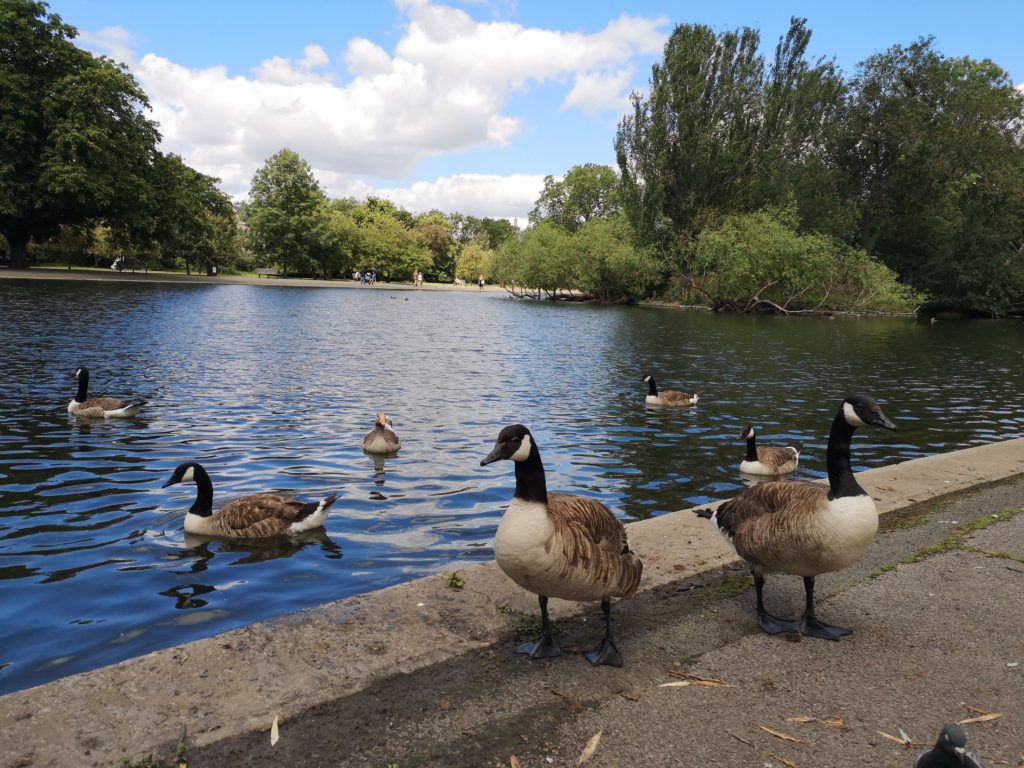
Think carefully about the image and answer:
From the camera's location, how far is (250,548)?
846cm

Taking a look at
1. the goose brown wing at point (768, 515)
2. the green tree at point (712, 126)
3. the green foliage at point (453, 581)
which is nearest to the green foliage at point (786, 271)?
the green tree at point (712, 126)

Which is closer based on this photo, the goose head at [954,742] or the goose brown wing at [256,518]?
the goose head at [954,742]

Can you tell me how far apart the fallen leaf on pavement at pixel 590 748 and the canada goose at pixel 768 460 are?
893 cm

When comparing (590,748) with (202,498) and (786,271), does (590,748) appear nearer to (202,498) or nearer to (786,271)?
(202,498)

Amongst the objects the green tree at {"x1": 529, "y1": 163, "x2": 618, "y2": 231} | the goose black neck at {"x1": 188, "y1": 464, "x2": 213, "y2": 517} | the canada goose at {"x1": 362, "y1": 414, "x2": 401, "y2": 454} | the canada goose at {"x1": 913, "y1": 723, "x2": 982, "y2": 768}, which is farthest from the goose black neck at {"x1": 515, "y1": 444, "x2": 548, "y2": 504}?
the green tree at {"x1": 529, "y1": 163, "x2": 618, "y2": 231}

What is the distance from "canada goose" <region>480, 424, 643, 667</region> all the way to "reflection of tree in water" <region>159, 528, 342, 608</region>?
4245mm

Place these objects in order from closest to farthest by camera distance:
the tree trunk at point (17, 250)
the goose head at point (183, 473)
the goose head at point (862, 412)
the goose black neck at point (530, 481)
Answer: the goose black neck at point (530, 481), the goose head at point (862, 412), the goose head at point (183, 473), the tree trunk at point (17, 250)

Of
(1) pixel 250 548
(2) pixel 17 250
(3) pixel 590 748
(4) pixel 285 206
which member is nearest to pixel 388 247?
(4) pixel 285 206

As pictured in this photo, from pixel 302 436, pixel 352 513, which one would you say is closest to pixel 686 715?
pixel 352 513

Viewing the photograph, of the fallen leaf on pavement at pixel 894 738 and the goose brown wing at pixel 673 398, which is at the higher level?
the fallen leaf on pavement at pixel 894 738

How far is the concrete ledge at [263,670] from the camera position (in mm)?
3609

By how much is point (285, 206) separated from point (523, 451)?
360 feet

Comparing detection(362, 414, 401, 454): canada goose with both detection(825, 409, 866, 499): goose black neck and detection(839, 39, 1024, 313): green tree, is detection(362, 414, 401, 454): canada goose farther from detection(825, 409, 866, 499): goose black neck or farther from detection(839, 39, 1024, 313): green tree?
detection(839, 39, 1024, 313): green tree

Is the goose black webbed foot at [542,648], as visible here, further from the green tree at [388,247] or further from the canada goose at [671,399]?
the green tree at [388,247]
